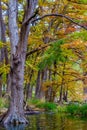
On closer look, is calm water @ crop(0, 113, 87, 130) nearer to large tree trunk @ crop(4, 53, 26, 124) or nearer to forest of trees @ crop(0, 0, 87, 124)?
large tree trunk @ crop(4, 53, 26, 124)

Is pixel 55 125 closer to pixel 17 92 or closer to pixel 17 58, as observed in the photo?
pixel 17 92

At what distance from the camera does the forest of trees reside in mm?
14391

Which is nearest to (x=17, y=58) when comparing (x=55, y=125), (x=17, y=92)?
(x=17, y=92)

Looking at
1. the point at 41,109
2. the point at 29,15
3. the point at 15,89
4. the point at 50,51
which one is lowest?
the point at 41,109

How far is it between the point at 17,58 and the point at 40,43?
980 centimetres

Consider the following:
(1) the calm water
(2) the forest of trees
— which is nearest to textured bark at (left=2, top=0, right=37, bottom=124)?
(2) the forest of trees

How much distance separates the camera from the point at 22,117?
14156 millimetres

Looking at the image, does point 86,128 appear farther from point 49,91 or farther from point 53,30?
point 49,91

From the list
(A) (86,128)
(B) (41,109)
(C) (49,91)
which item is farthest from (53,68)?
(A) (86,128)

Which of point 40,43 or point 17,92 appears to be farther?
point 40,43

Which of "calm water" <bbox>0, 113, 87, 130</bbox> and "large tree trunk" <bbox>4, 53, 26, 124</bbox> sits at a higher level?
"large tree trunk" <bbox>4, 53, 26, 124</bbox>

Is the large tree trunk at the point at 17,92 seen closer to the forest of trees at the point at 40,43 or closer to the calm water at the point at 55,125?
the forest of trees at the point at 40,43

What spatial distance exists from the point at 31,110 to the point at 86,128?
31.4 ft

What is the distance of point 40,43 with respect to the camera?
24.2 m
